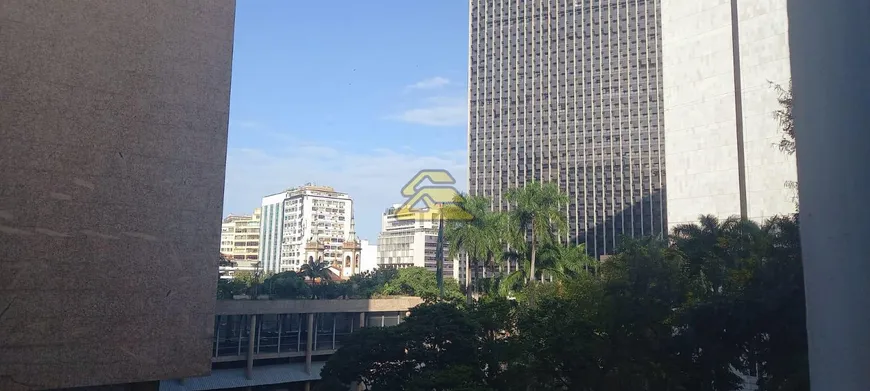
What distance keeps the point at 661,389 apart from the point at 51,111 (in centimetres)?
1549

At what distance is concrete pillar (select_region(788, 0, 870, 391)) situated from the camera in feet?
17.8

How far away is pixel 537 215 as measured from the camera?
4203 centimetres

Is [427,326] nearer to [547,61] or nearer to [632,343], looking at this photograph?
[632,343]

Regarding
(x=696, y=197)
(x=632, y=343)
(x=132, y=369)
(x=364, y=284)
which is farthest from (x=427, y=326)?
(x=364, y=284)

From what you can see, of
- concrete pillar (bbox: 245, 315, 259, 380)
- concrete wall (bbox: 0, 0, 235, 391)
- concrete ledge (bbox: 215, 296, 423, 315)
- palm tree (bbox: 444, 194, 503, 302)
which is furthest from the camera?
palm tree (bbox: 444, 194, 503, 302)

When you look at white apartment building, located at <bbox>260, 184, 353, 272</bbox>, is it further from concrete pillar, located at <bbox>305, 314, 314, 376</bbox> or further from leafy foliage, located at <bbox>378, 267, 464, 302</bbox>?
concrete pillar, located at <bbox>305, 314, 314, 376</bbox>

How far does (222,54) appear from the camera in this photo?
11.8 meters

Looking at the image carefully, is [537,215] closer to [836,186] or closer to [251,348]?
[251,348]

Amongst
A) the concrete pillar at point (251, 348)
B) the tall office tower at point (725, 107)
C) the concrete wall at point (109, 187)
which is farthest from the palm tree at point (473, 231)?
the concrete wall at point (109, 187)

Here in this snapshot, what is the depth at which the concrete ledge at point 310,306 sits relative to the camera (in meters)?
37.0

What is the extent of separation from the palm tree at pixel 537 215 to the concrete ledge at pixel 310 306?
8282 mm

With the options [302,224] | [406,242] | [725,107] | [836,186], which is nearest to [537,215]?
[725,107]

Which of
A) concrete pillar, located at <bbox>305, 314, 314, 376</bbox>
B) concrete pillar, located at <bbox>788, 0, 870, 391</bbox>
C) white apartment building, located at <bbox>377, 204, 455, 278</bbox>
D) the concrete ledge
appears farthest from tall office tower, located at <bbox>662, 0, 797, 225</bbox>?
white apartment building, located at <bbox>377, 204, 455, 278</bbox>

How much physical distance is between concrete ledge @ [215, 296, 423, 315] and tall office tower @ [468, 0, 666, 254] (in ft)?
154
